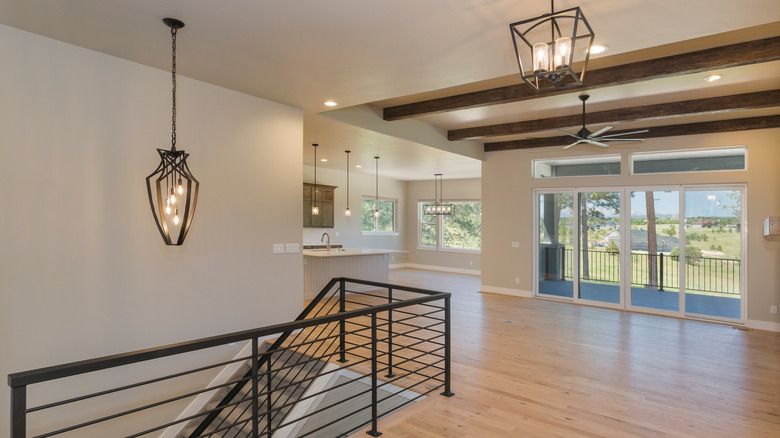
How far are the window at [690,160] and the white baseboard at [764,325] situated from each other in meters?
2.19

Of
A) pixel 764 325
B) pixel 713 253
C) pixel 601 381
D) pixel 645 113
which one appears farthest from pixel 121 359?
pixel 764 325

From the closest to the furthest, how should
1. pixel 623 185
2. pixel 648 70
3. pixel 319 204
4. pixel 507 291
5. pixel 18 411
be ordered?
pixel 18 411 < pixel 648 70 < pixel 623 185 < pixel 507 291 < pixel 319 204

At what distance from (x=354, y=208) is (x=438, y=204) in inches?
95.7

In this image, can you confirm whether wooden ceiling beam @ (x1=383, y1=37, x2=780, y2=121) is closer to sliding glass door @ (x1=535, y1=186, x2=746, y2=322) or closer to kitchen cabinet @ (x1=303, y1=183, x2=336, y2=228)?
sliding glass door @ (x1=535, y1=186, x2=746, y2=322)

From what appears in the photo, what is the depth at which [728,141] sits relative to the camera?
5914 millimetres

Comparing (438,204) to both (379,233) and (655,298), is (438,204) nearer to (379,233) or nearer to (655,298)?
(379,233)

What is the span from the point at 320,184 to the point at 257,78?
608 centimetres

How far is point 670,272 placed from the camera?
6363 mm

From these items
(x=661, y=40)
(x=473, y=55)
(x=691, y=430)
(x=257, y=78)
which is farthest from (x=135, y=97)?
(x=691, y=430)

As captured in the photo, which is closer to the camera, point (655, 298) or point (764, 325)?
point (764, 325)

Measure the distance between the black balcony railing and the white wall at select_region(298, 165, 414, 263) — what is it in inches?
226

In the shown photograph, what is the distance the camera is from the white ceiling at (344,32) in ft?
7.95

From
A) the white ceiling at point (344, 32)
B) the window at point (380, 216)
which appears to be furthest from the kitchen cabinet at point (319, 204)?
the white ceiling at point (344, 32)

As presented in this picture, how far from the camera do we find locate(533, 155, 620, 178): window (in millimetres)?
6895
